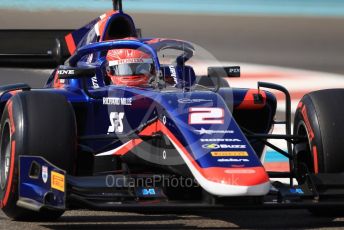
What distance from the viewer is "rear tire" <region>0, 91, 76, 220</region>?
243 inches

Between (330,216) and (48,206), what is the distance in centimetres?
212

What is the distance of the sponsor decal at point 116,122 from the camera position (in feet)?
22.1

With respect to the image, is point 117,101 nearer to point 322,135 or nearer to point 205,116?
point 205,116

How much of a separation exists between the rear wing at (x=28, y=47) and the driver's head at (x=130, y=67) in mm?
3601

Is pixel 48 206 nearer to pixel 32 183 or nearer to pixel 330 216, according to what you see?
pixel 32 183

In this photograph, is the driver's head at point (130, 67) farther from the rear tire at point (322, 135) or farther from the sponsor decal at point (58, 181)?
the sponsor decal at point (58, 181)

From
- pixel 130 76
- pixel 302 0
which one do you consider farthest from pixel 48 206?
pixel 302 0

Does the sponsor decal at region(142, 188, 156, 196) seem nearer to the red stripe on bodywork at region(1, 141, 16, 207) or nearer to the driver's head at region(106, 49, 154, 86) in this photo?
the red stripe on bodywork at region(1, 141, 16, 207)

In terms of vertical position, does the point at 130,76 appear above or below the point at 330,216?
above

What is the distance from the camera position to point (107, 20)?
8367mm

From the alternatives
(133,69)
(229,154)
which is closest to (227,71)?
(133,69)

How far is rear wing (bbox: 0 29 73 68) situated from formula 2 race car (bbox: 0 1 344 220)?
3703mm

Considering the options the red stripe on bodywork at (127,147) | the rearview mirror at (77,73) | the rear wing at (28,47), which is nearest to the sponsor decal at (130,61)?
the rearview mirror at (77,73)

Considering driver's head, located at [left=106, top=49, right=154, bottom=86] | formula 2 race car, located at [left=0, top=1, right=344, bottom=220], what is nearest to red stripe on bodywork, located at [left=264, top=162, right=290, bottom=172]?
formula 2 race car, located at [left=0, top=1, right=344, bottom=220]
